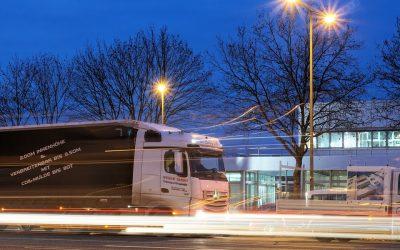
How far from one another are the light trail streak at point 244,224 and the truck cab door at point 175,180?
777 millimetres

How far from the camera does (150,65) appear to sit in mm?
43406

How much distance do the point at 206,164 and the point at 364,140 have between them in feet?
95.1

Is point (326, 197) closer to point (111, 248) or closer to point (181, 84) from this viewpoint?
point (111, 248)

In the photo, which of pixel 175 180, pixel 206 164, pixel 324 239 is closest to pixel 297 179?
pixel 206 164

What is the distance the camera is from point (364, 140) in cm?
4988

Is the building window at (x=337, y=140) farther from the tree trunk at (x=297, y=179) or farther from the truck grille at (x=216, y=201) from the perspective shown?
the truck grille at (x=216, y=201)

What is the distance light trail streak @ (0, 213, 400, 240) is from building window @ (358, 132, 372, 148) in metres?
29.2

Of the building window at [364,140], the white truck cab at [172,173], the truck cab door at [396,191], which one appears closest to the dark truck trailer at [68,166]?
the white truck cab at [172,173]

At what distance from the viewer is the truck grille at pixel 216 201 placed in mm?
22734

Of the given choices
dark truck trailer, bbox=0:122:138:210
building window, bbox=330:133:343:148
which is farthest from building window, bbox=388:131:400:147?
dark truck trailer, bbox=0:122:138:210

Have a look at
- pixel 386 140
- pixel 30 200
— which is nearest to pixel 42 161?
pixel 30 200

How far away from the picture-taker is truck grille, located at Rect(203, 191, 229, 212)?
2273 centimetres

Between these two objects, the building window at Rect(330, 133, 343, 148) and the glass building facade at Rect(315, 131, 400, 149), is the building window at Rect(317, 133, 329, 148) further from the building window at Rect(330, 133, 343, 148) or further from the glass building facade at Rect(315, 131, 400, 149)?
the building window at Rect(330, 133, 343, 148)

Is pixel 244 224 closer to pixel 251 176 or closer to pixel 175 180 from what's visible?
pixel 175 180
